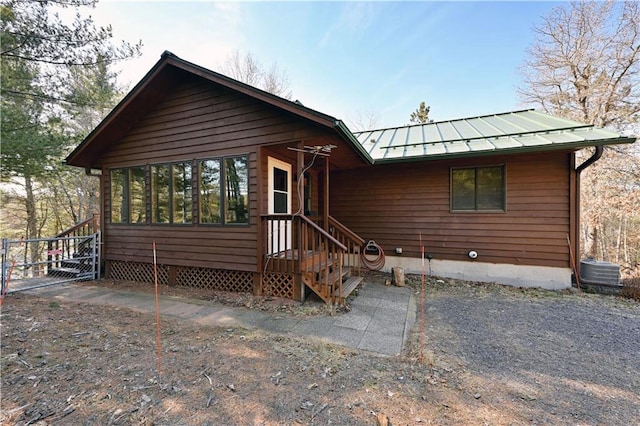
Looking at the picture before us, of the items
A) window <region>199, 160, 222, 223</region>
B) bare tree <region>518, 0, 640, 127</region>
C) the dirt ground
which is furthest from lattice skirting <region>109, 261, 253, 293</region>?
bare tree <region>518, 0, 640, 127</region>

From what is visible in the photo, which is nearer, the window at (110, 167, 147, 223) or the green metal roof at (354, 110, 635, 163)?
the green metal roof at (354, 110, 635, 163)

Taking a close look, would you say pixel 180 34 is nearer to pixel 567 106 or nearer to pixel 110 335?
pixel 110 335

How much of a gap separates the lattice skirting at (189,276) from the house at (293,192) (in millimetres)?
28

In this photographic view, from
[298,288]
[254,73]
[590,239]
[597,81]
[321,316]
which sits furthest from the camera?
[254,73]

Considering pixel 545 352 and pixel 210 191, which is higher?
pixel 210 191

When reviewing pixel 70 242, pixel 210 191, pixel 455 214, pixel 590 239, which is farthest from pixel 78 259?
pixel 590 239

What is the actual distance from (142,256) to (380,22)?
9867 millimetres

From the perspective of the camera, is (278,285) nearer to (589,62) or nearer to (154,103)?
(154,103)

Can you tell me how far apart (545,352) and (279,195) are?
16.4ft

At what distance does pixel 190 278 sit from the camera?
578cm

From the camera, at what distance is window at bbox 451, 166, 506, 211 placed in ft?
20.4

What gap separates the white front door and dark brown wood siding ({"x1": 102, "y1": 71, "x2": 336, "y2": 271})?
0.55 metres

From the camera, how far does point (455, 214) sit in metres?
6.55

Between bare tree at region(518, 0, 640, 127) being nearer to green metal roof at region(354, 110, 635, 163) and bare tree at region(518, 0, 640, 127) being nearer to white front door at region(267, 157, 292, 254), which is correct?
green metal roof at region(354, 110, 635, 163)
